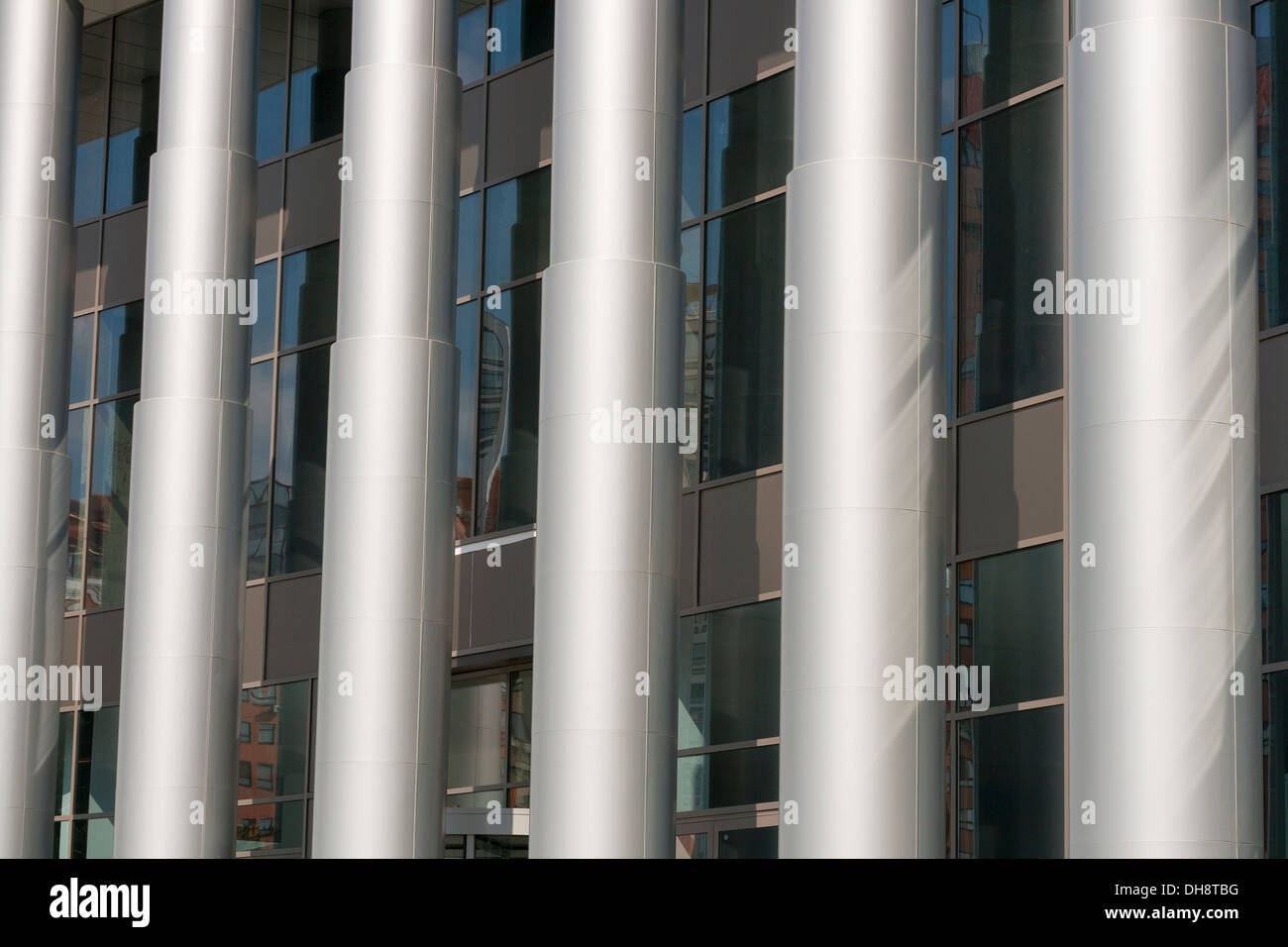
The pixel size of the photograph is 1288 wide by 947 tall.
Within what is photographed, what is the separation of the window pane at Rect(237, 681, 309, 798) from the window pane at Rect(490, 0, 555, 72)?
9.34m

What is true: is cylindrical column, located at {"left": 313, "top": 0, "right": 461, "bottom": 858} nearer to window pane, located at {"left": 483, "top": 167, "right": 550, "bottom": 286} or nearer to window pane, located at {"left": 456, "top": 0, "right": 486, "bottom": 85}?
window pane, located at {"left": 483, "top": 167, "right": 550, "bottom": 286}

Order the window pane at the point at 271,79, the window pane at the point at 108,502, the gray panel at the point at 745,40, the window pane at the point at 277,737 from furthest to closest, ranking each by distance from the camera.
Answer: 1. the window pane at the point at 108,502
2. the window pane at the point at 271,79
3. the window pane at the point at 277,737
4. the gray panel at the point at 745,40

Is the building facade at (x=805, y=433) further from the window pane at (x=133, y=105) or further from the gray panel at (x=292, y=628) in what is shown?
the window pane at (x=133, y=105)

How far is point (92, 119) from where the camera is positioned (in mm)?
33125

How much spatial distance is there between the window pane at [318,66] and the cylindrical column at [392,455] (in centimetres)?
771

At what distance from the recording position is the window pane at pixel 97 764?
100ft

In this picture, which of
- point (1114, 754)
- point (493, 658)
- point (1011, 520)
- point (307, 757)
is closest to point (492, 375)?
point (493, 658)

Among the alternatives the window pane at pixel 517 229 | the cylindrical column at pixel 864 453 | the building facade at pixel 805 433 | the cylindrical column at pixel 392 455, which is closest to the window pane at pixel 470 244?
the building facade at pixel 805 433

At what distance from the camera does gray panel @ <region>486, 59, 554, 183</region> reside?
2562cm

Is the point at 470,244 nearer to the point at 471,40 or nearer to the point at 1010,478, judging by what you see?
the point at 471,40

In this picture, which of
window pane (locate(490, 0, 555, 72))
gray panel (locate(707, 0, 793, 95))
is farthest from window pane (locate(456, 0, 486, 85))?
gray panel (locate(707, 0, 793, 95))

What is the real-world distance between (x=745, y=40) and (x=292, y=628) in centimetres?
1076
